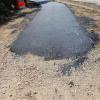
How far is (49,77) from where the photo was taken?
31.8ft

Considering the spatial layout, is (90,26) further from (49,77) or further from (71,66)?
(49,77)

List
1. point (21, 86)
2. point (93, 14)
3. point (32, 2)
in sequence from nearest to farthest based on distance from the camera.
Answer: point (21, 86)
point (93, 14)
point (32, 2)

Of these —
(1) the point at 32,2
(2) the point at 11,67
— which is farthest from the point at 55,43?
(1) the point at 32,2

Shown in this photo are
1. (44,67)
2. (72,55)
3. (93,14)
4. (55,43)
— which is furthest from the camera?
(93,14)

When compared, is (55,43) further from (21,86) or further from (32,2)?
(32,2)

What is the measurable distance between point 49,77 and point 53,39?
17.4 feet

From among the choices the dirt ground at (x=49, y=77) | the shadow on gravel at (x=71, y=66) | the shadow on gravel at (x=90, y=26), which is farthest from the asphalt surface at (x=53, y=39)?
the shadow on gravel at (x=71, y=66)

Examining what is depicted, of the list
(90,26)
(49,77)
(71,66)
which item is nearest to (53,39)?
(90,26)

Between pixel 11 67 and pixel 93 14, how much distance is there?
11185 mm

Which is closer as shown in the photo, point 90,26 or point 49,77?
point 49,77

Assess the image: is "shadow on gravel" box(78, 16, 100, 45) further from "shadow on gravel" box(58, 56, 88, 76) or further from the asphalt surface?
"shadow on gravel" box(58, 56, 88, 76)

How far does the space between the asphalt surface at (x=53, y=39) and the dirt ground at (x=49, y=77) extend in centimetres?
65

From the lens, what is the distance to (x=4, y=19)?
21.0m

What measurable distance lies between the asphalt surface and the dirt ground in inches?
25.5
